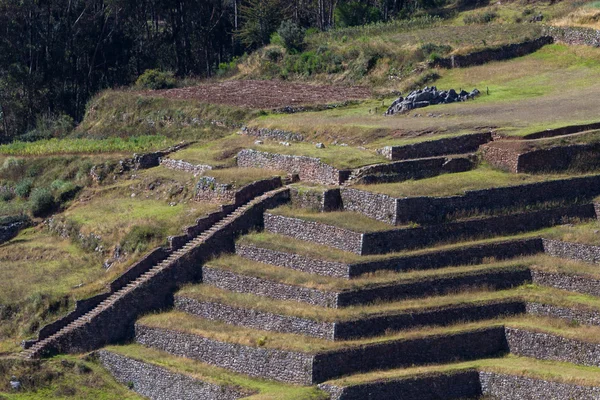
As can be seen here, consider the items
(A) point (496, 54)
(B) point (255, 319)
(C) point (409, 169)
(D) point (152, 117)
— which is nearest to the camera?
(B) point (255, 319)

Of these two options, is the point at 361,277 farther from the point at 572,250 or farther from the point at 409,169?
the point at 572,250

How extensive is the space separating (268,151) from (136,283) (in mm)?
10684

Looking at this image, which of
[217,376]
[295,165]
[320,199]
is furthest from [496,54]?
[217,376]

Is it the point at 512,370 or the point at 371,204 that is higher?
the point at 371,204

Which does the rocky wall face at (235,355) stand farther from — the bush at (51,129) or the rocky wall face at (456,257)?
the bush at (51,129)

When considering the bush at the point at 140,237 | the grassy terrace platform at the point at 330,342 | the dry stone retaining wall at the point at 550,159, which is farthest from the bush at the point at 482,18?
the grassy terrace platform at the point at 330,342

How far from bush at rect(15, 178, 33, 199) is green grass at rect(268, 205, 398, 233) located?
1797cm

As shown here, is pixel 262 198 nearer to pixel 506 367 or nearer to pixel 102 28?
pixel 506 367

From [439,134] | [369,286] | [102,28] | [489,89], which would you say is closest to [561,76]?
[489,89]

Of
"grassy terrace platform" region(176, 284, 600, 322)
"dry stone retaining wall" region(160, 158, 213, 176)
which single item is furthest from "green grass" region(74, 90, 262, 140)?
"grassy terrace platform" region(176, 284, 600, 322)

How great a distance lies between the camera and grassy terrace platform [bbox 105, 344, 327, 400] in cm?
4841

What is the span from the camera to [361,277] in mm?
52625

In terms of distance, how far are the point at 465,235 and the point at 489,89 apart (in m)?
19.6

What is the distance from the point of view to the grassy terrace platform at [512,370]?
47531mm
